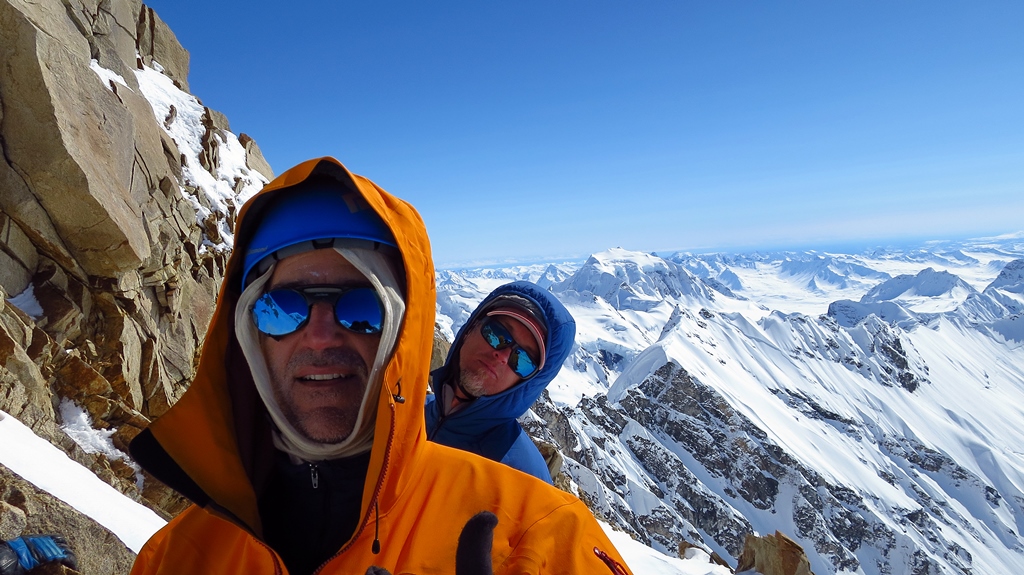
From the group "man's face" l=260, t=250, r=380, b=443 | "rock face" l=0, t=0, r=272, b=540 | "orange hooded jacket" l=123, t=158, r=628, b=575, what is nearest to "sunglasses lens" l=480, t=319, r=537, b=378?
"orange hooded jacket" l=123, t=158, r=628, b=575

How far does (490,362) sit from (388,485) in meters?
3.70

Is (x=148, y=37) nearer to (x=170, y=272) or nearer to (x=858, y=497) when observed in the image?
(x=170, y=272)

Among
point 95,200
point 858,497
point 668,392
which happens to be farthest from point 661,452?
point 95,200

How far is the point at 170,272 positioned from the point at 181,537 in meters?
16.7

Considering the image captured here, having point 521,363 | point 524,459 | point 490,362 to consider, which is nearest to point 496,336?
point 490,362

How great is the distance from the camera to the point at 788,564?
14.1 m

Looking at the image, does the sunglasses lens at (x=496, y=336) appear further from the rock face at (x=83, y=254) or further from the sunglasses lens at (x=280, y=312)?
→ the rock face at (x=83, y=254)

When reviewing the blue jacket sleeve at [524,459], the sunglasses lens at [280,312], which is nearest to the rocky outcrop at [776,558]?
the blue jacket sleeve at [524,459]

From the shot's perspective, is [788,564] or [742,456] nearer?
[788,564]

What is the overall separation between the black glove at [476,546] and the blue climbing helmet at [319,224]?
1.45 metres

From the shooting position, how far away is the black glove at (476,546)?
1.93 m

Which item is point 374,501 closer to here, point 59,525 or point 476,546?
point 476,546

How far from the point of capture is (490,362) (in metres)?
6.01

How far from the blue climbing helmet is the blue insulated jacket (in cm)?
307
